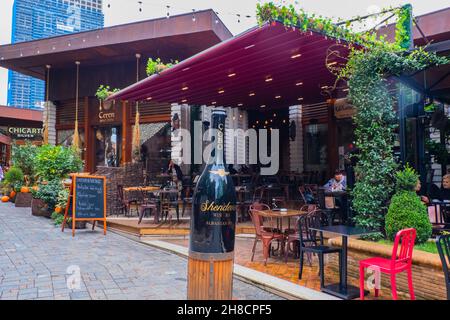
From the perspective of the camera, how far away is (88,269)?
494cm

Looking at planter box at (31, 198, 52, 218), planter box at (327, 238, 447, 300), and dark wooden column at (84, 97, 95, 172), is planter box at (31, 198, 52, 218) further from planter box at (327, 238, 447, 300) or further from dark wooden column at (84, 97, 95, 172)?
planter box at (327, 238, 447, 300)

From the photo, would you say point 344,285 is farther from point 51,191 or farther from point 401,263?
point 51,191

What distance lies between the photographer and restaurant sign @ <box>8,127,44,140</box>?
2191cm

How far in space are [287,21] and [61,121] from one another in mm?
13092

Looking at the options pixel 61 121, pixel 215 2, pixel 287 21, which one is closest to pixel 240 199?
pixel 287 21

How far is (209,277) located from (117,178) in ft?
25.7

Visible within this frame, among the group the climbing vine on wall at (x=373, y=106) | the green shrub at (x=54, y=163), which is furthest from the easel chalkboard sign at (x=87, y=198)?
the climbing vine on wall at (x=373, y=106)

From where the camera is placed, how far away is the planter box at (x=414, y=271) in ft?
12.3

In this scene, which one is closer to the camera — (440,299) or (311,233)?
(440,299)

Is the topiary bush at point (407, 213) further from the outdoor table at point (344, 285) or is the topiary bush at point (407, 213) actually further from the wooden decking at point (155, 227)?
the wooden decking at point (155, 227)

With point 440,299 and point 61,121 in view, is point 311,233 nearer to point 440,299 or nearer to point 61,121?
point 440,299

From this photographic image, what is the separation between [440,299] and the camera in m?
3.68

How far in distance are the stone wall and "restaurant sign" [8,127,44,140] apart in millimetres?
13108

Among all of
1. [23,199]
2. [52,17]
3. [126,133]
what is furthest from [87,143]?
[52,17]
